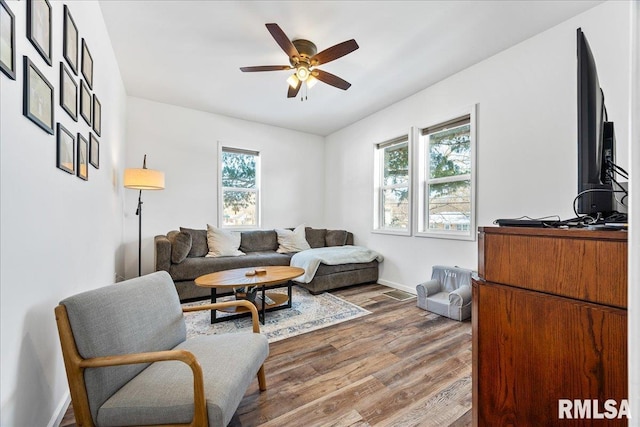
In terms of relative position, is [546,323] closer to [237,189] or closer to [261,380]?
[261,380]

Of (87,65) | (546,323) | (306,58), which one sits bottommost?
(546,323)

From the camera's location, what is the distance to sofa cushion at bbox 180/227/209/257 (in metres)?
3.77

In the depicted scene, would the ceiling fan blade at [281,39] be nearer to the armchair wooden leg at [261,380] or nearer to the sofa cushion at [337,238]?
the armchair wooden leg at [261,380]

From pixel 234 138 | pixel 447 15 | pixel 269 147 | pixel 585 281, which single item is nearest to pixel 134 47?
pixel 234 138

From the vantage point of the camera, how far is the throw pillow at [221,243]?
3.87 meters

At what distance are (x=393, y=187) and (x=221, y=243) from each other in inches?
108

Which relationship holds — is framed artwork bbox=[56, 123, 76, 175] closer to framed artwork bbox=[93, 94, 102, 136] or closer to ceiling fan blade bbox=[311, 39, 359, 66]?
framed artwork bbox=[93, 94, 102, 136]

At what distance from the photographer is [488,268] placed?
974mm

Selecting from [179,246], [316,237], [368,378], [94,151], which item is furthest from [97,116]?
[316,237]

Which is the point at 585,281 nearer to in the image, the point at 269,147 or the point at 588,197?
the point at 588,197

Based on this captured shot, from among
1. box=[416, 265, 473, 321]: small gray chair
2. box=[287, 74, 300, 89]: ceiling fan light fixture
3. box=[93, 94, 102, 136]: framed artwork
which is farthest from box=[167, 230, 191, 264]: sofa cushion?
box=[416, 265, 473, 321]: small gray chair

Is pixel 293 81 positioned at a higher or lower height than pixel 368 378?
higher

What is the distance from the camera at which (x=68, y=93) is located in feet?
4.99

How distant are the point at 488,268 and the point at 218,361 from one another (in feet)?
4.07
